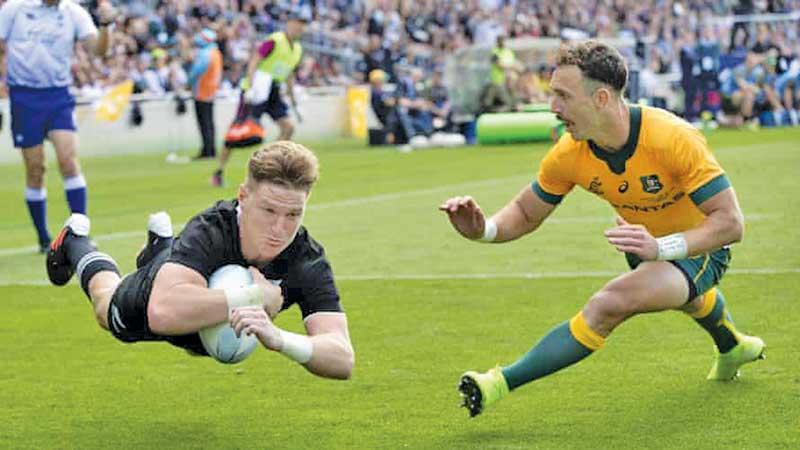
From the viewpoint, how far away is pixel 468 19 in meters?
40.3

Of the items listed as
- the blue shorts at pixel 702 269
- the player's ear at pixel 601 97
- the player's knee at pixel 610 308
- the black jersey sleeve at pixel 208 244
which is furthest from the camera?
the blue shorts at pixel 702 269

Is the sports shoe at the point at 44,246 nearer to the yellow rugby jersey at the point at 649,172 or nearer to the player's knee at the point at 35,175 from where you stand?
the player's knee at the point at 35,175

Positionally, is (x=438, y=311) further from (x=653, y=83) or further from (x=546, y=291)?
(x=653, y=83)

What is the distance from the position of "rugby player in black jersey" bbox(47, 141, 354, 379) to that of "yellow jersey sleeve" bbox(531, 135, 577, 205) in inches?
47.1

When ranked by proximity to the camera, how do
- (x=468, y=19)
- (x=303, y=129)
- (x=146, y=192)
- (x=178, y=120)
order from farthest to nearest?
1. (x=468, y=19)
2. (x=303, y=129)
3. (x=178, y=120)
4. (x=146, y=192)

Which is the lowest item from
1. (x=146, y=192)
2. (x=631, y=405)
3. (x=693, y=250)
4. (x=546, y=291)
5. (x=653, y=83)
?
(x=653, y=83)

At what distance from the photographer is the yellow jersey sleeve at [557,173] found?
23.4 ft

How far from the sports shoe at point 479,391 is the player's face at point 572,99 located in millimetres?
1095

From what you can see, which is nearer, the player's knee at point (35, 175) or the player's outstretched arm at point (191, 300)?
the player's outstretched arm at point (191, 300)

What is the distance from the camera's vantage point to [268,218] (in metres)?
6.27

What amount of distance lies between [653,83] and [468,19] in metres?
5.86

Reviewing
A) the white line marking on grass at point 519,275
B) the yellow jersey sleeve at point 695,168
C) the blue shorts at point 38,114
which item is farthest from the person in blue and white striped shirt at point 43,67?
the yellow jersey sleeve at point 695,168

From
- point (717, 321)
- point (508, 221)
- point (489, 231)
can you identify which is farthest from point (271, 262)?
point (717, 321)

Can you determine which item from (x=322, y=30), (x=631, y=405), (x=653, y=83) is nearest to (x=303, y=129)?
(x=322, y=30)
